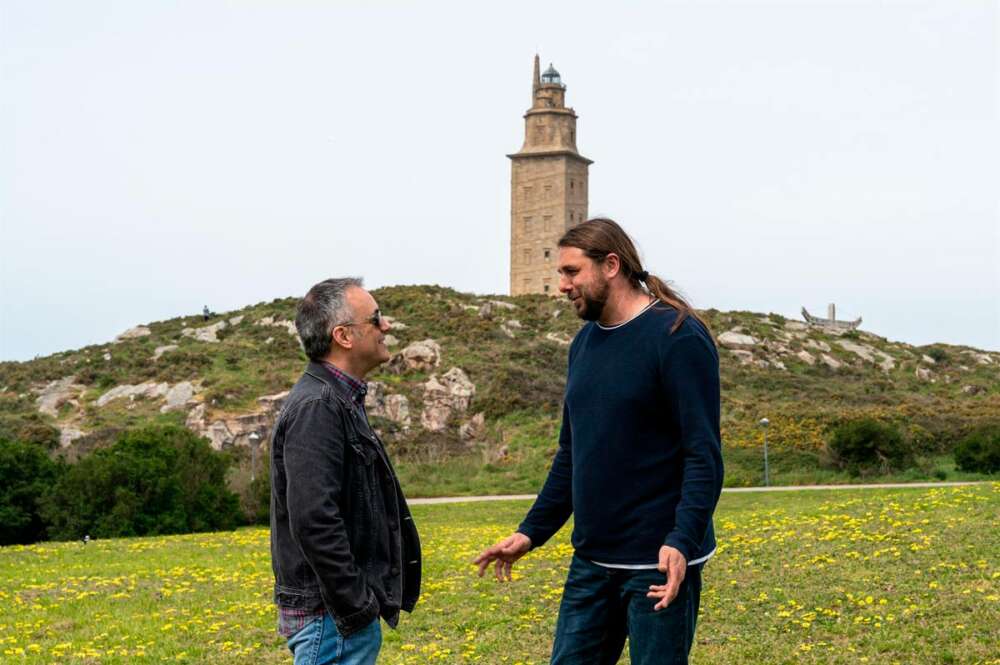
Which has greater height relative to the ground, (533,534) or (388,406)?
(388,406)

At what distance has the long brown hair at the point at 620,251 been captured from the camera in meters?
5.18

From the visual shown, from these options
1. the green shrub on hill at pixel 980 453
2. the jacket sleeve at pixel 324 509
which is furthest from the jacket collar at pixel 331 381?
the green shrub on hill at pixel 980 453

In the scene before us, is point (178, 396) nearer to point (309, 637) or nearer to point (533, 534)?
point (533, 534)

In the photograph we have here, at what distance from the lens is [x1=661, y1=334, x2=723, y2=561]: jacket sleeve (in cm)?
478

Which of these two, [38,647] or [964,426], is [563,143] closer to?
[964,426]

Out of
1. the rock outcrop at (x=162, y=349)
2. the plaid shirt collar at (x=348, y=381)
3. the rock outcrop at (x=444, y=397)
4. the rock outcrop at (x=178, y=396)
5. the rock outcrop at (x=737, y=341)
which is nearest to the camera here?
the plaid shirt collar at (x=348, y=381)

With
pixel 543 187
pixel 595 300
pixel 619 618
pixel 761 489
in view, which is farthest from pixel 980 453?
pixel 543 187

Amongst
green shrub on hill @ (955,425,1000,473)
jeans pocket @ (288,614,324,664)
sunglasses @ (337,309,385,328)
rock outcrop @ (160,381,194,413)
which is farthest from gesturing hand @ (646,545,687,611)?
rock outcrop @ (160,381,194,413)

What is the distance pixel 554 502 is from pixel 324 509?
133 cm

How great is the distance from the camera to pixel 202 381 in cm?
5322

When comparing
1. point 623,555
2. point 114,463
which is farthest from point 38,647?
point 114,463

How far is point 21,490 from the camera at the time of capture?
2392 cm

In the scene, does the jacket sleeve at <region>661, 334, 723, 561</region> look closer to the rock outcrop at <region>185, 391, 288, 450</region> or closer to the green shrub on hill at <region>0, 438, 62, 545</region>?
the green shrub on hill at <region>0, 438, 62, 545</region>

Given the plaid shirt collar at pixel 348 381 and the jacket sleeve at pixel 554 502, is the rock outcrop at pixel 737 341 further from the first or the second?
the plaid shirt collar at pixel 348 381
